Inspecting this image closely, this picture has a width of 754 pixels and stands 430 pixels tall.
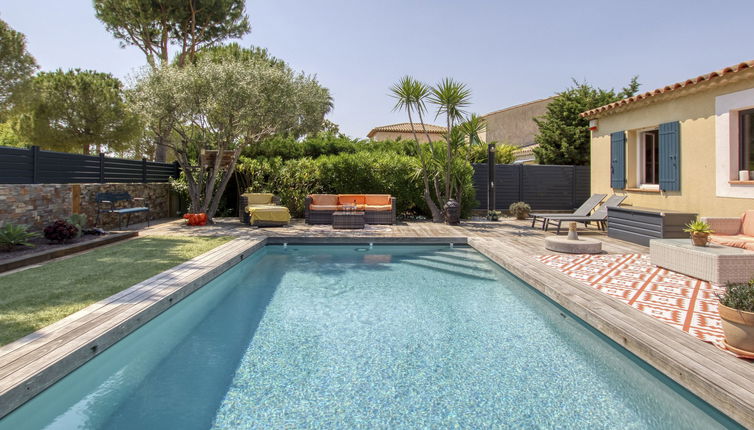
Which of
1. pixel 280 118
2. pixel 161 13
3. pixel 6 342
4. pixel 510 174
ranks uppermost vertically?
pixel 161 13

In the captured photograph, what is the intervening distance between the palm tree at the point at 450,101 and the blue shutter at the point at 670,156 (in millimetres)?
4517

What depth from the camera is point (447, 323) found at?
4500 mm

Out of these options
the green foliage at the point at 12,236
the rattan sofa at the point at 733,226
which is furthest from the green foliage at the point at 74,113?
the rattan sofa at the point at 733,226

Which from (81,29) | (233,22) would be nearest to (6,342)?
(81,29)

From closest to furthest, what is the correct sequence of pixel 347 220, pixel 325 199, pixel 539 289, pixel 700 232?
pixel 539 289
pixel 700 232
pixel 347 220
pixel 325 199

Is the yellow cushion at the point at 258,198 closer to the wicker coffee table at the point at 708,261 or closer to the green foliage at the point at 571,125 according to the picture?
the wicker coffee table at the point at 708,261

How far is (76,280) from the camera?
5051mm

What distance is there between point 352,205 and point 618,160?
6.72 metres

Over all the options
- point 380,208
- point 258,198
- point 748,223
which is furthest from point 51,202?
point 748,223

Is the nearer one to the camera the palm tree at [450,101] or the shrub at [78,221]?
the shrub at [78,221]

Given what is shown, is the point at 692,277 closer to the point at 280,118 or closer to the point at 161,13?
the point at 280,118

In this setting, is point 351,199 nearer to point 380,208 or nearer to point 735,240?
point 380,208

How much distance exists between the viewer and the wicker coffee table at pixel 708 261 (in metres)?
4.88

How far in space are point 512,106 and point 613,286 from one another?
26.7 meters
